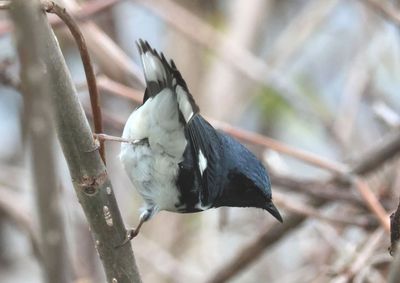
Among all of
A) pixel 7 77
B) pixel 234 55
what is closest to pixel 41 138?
pixel 7 77

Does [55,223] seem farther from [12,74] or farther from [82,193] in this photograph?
[12,74]

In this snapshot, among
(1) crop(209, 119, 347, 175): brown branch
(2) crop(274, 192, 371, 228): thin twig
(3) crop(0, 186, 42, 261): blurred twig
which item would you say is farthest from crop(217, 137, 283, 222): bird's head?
(3) crop(0, 186, 42, 261): blurred twig

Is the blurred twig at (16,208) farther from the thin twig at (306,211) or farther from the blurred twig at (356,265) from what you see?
the blurred twig at (356,265)

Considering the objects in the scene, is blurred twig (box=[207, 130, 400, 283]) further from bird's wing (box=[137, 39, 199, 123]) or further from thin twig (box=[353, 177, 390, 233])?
bird's wing (box=[137, 39, 199, 123])

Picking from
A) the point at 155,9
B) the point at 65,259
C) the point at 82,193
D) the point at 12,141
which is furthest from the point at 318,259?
the point at 65,259

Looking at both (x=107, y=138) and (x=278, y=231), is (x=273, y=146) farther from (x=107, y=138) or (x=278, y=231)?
(x=107, y=138)

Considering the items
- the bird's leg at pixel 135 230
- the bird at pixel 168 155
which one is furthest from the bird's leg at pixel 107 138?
the bird's leg at pixel 135 230
